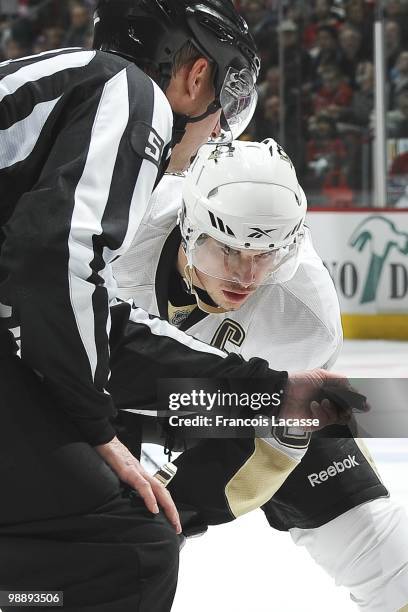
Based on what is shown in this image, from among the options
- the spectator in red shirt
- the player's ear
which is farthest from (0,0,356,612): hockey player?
the spectator in red shirt

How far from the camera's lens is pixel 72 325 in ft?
4.12

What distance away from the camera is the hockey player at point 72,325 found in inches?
49.4

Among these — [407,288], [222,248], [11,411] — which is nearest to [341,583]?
[222,248]

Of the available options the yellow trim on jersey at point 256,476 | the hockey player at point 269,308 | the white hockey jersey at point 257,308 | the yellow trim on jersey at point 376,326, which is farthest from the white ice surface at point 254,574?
the yellow trim on jersey at point 376,326

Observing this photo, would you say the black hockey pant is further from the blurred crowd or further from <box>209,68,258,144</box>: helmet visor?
the blurred crowd

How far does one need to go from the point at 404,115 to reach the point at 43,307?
5903 mm

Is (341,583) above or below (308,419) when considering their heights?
below

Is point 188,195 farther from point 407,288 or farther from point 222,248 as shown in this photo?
point 407,288

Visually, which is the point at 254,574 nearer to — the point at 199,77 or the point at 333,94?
the point at 199,77

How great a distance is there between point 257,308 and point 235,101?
1.50ft

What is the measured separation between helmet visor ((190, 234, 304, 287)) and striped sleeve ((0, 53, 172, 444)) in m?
0.56

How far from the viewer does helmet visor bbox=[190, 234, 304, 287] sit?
74.8 inches

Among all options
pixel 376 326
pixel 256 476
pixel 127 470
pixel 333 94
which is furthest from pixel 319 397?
pixel 333 94

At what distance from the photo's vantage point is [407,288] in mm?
6879
